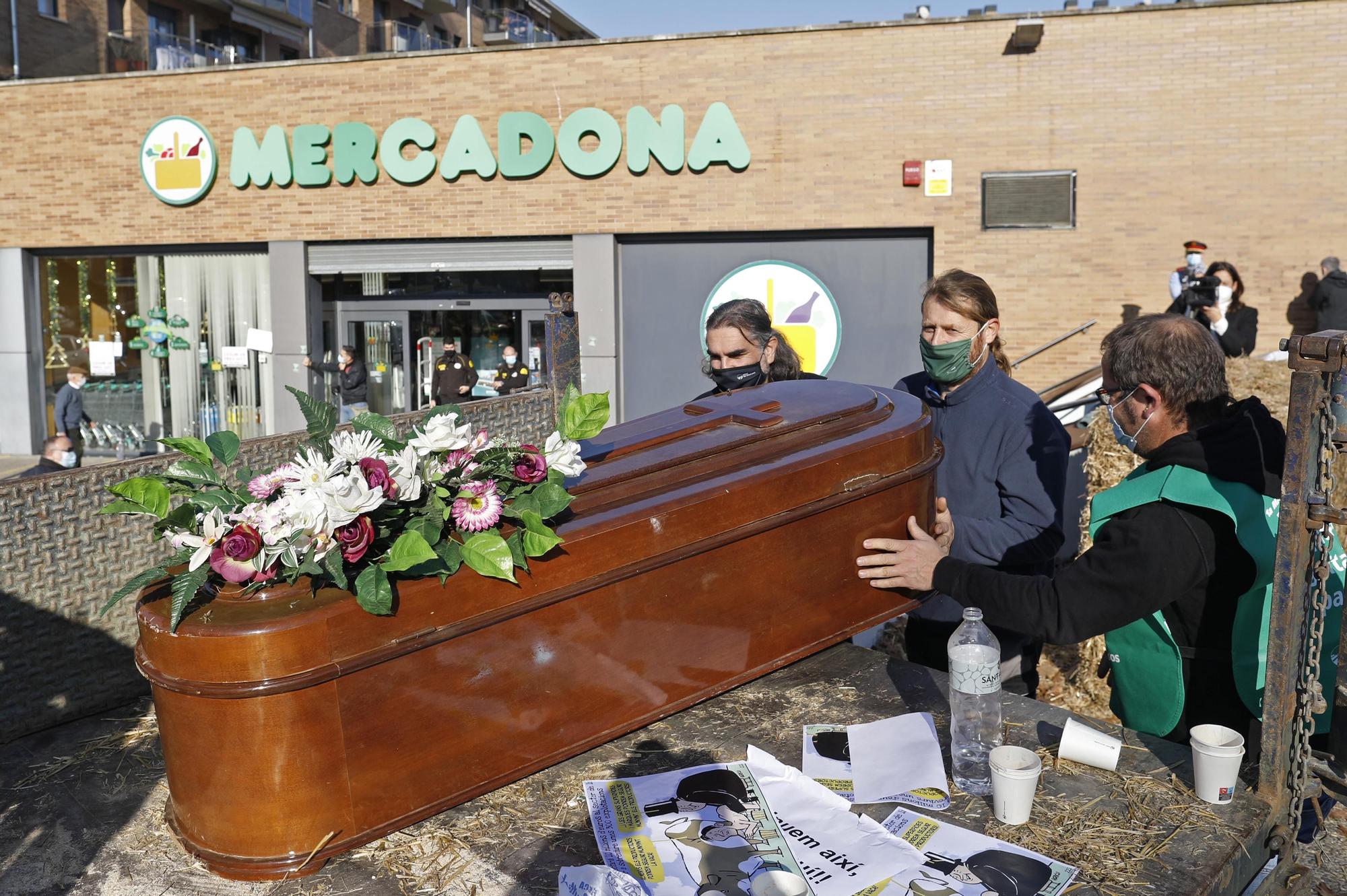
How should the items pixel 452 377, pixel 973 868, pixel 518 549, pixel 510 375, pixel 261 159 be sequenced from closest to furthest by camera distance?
1. pixel 973 868
2. pixel 518 549
3. pixel 452 377
4. pixel 510 375
5. pixel 261 159

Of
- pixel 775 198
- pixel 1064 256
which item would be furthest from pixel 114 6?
pixel 1064 256

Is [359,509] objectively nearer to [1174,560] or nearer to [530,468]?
[530,468]

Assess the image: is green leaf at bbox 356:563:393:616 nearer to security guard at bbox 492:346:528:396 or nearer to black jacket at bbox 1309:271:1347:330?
black jacket at bbox 1309:271:1347:330

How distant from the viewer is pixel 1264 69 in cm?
1114

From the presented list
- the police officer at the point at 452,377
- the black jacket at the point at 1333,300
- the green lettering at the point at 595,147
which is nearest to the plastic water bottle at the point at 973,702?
the black jacket at the point at 1333,300

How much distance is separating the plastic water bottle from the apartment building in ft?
54.6

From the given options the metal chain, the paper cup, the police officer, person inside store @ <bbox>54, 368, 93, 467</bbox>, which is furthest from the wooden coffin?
person inside store @ <bbox>54, 368, 93, 467</bbox>

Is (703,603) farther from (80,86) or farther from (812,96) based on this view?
(80,86)

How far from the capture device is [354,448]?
1.97 meters

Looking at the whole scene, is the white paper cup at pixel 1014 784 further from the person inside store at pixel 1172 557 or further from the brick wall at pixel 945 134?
the brick wall at pixel 945 134

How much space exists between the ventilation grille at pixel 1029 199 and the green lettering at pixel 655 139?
11.9 ft

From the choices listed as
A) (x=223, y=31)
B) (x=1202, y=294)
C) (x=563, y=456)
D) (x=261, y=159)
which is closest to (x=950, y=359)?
(x=563, y=456)

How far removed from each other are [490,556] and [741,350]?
6.04 feet

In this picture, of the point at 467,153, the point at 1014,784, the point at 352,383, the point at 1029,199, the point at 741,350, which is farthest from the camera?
the point at 352,383
